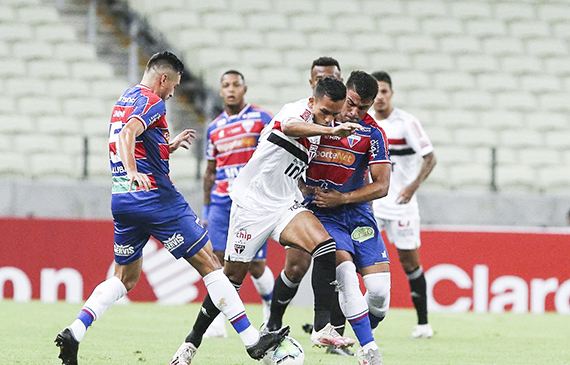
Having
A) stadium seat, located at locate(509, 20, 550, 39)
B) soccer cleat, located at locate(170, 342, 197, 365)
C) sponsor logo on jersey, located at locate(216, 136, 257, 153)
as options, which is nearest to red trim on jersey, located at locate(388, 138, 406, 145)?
sponsor logo on jersey, located at locate(216, 136, 257, 153)

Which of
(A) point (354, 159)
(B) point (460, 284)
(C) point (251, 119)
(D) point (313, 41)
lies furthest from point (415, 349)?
(D) point (313, 41)

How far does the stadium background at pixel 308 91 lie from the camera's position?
40.5ft

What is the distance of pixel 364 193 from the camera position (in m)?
7.50

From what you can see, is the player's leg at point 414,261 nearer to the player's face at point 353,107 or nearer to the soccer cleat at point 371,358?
the player's face at point 353,107

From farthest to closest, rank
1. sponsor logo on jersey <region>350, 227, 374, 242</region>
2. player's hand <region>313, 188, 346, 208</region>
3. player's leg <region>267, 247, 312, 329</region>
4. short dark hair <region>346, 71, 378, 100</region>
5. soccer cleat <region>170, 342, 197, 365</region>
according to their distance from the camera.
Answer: player's leg <region>267, 247, 312, 329</region> < sponsor logo on jersey <region>350, 227, 374, 242</region> < player's hand <region>313, 188, 346, 208</region> < short dark hair <region>346, 71, 378, 100</region> < soccer cleat <region>170, 342, 197, 365</region>

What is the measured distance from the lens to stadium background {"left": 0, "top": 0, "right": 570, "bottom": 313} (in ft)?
40.5

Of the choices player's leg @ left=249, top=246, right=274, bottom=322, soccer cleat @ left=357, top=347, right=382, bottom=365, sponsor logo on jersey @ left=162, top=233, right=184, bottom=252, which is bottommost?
player's leg @ left=249, top=246, right=274, bottom=322

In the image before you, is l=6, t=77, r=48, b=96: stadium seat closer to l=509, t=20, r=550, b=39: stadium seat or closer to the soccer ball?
l=509, t=20, r=550, b=39: stadium seat

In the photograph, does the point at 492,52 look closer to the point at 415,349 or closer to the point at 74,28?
the point at 74,28

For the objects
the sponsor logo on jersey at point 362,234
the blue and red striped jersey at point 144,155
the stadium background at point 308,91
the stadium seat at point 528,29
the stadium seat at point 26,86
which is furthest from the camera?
the stadium seat at point 528,29

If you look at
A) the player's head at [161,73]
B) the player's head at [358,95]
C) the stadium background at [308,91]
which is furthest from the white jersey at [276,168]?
the stadium background at [308,91]

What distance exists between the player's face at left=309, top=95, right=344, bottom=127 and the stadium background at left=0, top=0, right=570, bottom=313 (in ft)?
18.5

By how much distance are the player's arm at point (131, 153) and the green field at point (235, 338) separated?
155cm

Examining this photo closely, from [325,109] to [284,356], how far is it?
65.0 inches
